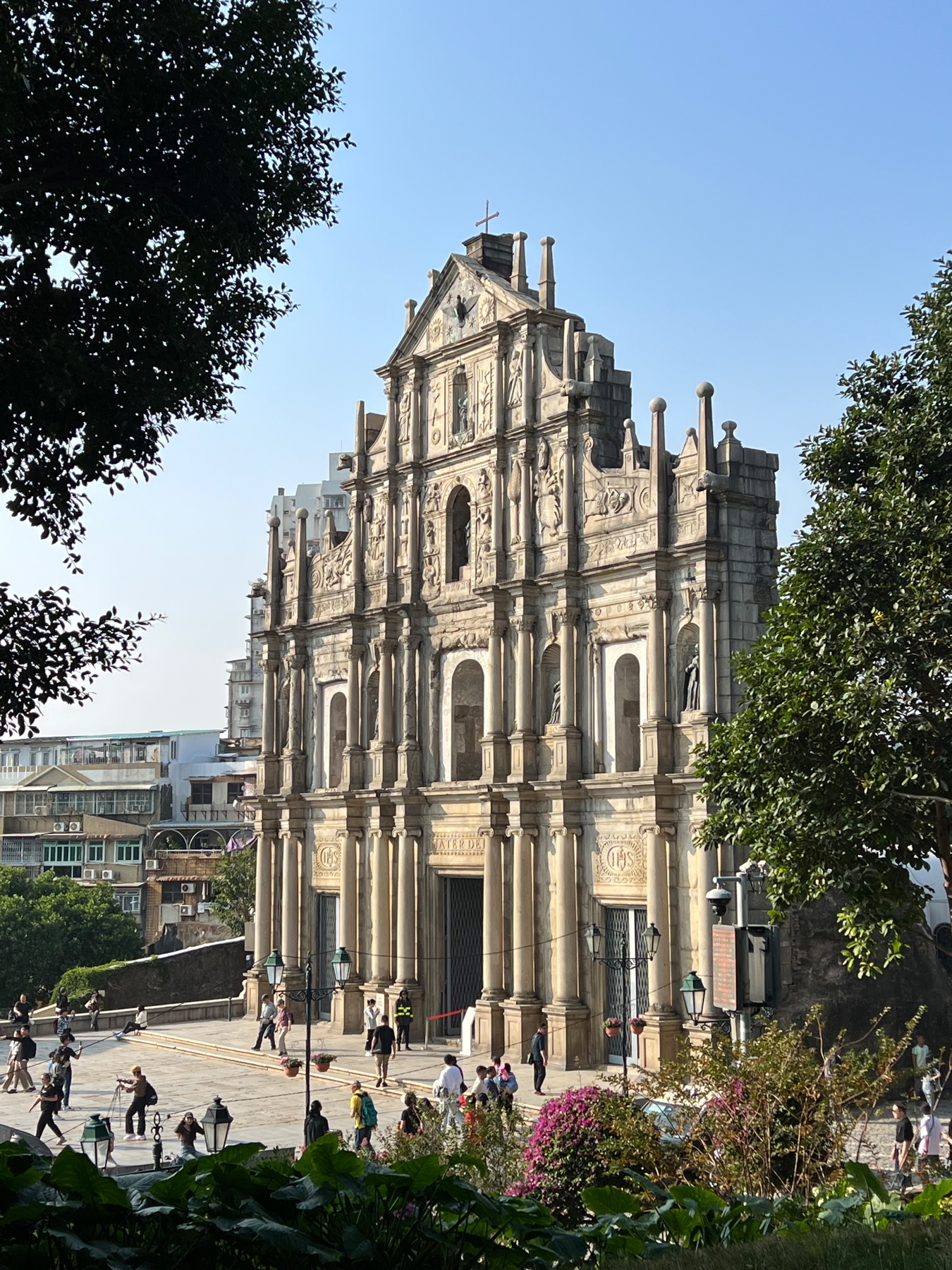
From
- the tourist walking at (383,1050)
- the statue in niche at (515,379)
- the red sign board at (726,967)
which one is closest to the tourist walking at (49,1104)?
the tourist walking at (383,1050)

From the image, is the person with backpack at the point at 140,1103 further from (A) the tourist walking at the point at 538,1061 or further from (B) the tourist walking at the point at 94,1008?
(B) the tourist walking at the point at 94,1008

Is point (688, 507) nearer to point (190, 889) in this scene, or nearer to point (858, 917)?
point (858, 917)

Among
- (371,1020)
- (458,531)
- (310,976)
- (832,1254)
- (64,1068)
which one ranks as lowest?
(64,1068)

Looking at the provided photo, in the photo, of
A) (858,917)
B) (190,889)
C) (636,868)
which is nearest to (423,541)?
(636,868)

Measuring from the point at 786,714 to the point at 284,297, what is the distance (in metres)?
9.42

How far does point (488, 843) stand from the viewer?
35.2 meters

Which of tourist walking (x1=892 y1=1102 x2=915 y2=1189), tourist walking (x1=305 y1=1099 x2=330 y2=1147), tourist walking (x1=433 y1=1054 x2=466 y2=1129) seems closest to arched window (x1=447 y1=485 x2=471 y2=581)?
tourist walking (x1=433 y1=1054 x2=466 y2=1129)

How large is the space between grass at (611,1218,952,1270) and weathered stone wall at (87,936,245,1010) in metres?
42.5

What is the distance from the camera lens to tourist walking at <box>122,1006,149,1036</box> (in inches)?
1646

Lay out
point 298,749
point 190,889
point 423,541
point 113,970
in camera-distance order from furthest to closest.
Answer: point 190,889 → point 113,970 → point 298,749 → point 423,541

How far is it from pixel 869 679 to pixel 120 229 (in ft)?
36.9

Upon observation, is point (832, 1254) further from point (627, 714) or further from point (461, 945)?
point (461, 945)

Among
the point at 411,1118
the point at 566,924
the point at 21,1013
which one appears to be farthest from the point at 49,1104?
the point at 21,1013

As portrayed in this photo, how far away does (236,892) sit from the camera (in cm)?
6347
